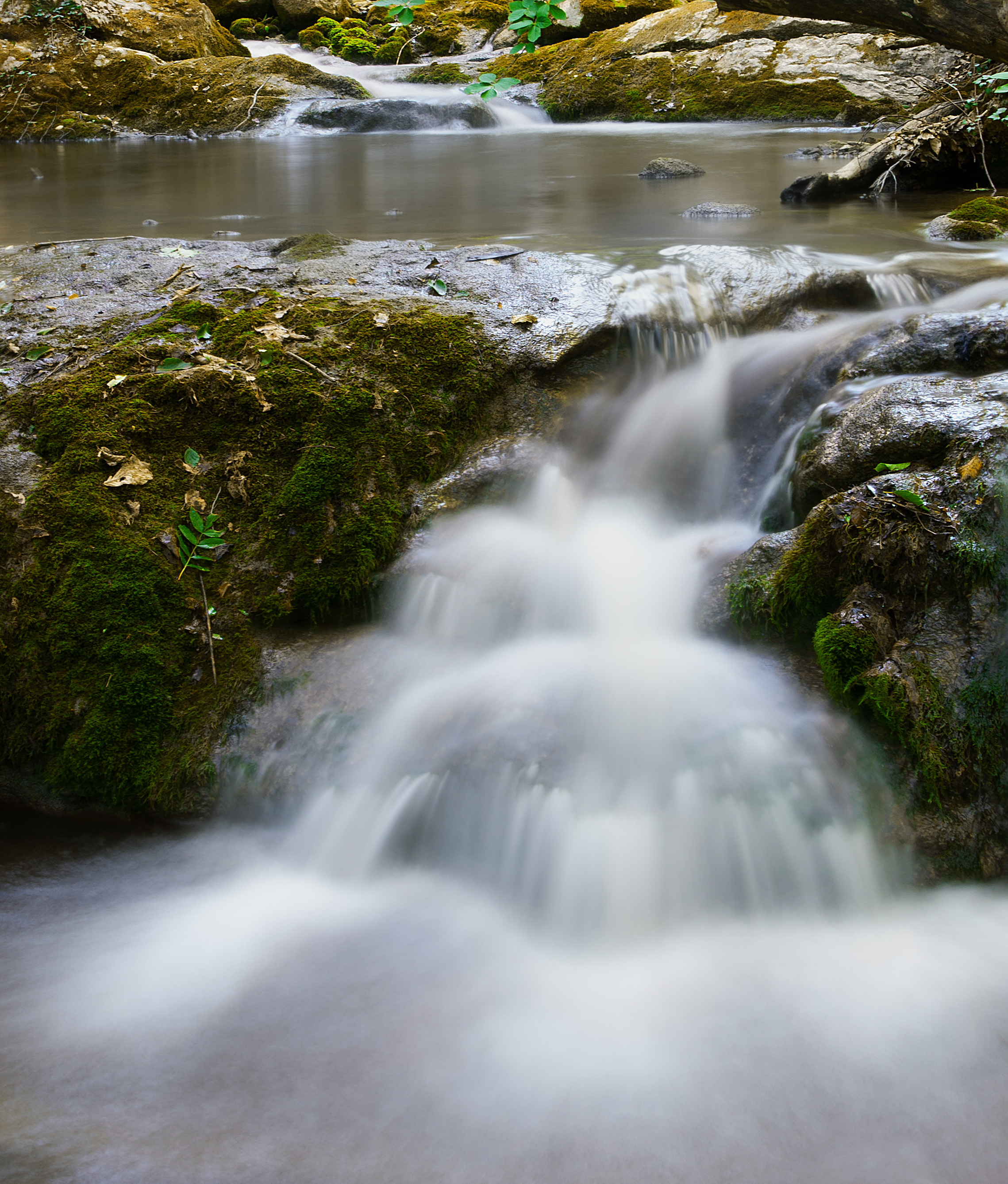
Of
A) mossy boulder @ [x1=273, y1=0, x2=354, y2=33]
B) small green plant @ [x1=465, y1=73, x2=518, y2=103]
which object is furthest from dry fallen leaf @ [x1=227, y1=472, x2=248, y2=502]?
mossy boulder @ [x1=273, y1=0, x2=354, y2=33]

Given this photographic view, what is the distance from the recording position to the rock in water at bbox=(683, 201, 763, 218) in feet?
23.1

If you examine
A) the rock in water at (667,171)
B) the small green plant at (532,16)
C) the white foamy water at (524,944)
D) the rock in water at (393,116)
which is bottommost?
the white foamy water at (524,944)

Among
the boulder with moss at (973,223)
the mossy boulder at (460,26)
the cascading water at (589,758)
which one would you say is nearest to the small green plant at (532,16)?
the cascading water at (589,758)

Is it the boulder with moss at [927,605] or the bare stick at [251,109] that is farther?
the bare stick at [251,109]

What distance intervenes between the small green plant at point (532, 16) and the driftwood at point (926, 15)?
75.4 inches

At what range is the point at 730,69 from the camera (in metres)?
15.6

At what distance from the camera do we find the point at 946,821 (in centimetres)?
249

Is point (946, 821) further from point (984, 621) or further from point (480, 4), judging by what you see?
point (480, 4)

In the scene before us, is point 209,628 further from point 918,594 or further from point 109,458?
point 918,594

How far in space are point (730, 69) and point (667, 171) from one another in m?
8.02

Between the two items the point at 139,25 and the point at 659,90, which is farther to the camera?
the point at 139,25

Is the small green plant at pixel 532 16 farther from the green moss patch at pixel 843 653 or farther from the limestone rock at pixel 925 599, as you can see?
the green moss patch at pixel 843 653

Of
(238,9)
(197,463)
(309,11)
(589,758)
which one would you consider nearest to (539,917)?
(589,758)

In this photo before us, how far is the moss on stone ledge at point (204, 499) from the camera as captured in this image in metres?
2.91
